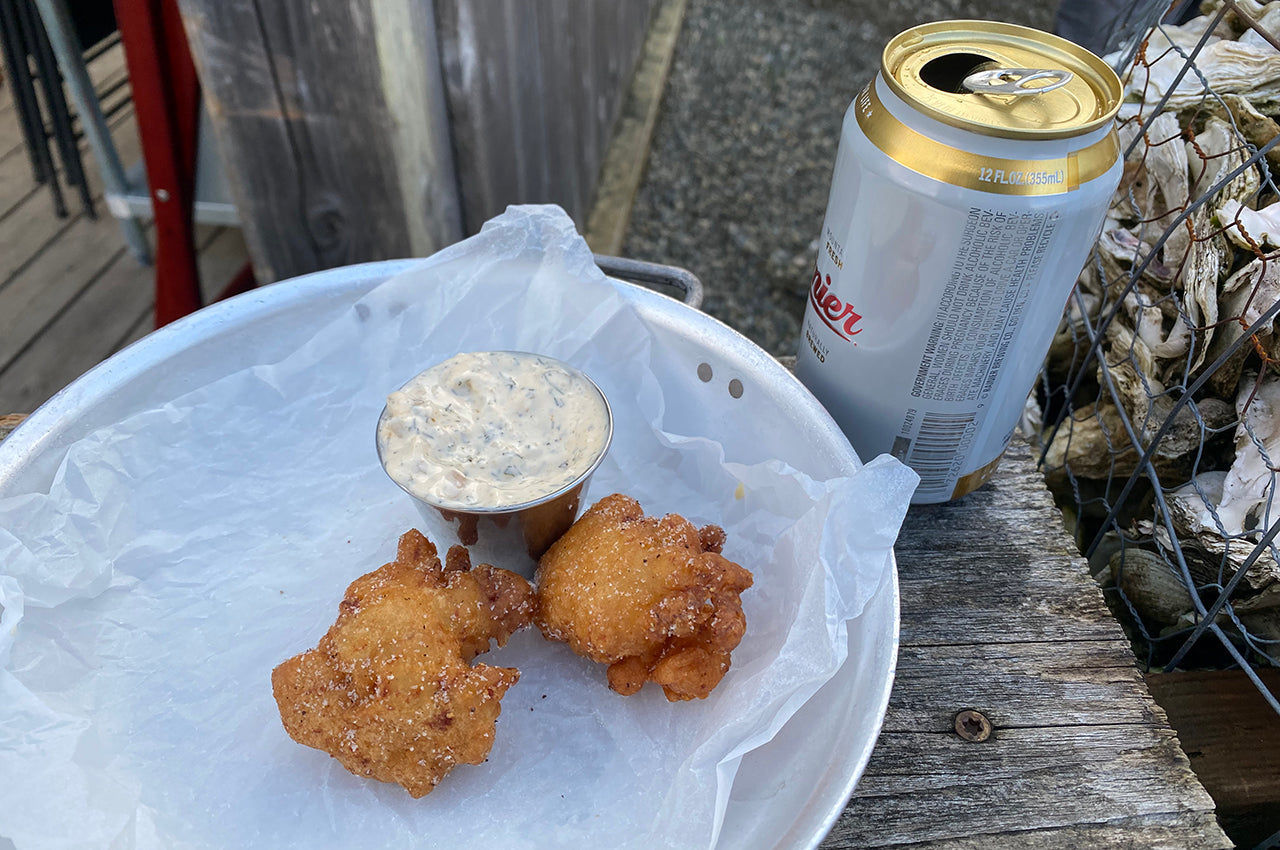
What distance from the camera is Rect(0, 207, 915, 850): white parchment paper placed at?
3.62 feet

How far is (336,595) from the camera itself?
1363mm

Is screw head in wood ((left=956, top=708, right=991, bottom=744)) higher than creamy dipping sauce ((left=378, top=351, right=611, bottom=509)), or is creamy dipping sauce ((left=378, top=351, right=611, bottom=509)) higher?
creamy dipping sauce ((left=378, top=351, right=611, bottom=509))

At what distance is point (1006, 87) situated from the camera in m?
1.11

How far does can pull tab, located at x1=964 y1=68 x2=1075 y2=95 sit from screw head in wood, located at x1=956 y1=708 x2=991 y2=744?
0.78 metres

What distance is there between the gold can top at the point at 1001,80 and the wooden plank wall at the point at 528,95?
52.9 inches

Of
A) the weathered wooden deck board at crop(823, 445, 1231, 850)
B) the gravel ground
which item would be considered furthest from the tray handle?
the gravel ground

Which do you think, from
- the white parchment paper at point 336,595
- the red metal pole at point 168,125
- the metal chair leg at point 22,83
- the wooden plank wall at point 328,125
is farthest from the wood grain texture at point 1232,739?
the metal chair leg at point 22,83

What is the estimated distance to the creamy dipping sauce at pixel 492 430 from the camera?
4.14 ft

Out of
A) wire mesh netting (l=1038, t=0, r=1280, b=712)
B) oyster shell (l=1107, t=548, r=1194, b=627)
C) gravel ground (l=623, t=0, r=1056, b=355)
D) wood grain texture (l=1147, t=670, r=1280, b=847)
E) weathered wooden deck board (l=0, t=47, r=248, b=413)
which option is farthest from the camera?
gravel ground (l=623, t=0, r=1056, b=355)

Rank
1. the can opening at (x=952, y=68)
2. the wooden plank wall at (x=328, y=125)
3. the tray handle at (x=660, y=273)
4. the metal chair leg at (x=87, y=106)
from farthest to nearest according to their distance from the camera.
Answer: the metal chair leg at (x=87, y=106)
the wooden plank wall at (x=328, y=125)
the tray handle at (x=660, y=273)
the can opening at (x=952, y=68)

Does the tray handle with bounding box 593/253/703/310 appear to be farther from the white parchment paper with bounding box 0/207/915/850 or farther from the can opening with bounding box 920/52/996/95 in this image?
the can opening with bounding box 920/52/996/95

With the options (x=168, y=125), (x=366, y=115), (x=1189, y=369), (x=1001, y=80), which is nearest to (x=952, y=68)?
(x=1001, y=80)

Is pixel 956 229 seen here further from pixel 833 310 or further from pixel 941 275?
pixel 833 310

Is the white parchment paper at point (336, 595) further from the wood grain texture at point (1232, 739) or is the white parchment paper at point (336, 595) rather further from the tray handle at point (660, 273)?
the wood grain texture at point (1232, 739)
